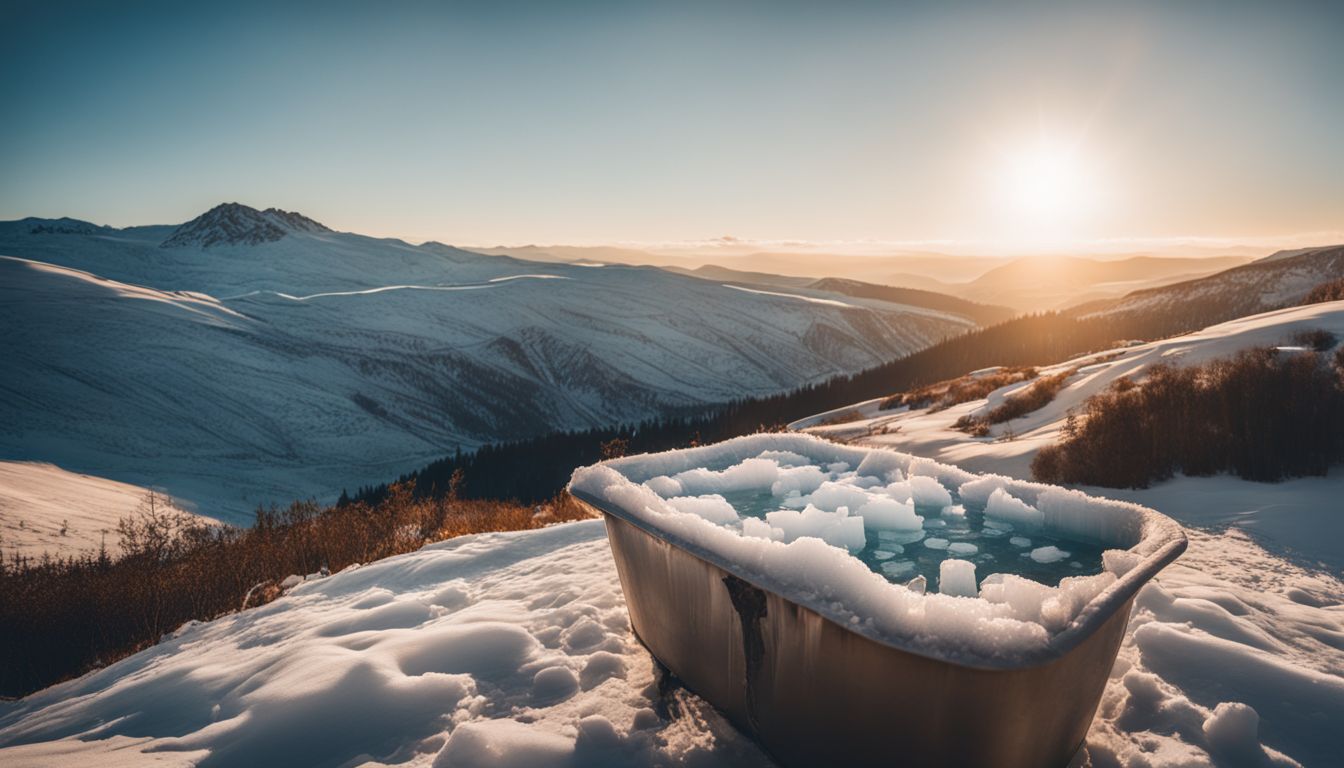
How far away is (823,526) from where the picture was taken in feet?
9.28

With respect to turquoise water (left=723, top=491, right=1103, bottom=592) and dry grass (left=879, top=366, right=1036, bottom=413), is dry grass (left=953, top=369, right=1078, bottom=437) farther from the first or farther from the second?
turquoise water (left=723, top=491, right=1103, bottom=592)

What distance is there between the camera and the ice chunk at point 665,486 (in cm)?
355

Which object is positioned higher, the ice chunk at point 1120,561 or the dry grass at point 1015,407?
the ice chunk at point 1120,561

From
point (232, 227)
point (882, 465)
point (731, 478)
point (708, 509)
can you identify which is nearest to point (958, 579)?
point (708, 509)

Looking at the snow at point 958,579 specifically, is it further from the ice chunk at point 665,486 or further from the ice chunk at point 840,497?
the ice chunk at point 665,486

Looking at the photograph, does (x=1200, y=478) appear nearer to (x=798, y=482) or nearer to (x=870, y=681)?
(x=798, y=482)

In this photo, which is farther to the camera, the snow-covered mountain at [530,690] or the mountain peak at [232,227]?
the mountain peak at [232,227]

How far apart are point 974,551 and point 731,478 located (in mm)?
1503

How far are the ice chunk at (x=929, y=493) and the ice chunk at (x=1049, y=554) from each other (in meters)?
0.61

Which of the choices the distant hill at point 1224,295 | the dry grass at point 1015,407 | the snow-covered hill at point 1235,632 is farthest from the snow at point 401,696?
the distant hill at point 1224,295

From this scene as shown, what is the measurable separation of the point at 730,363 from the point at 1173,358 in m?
83.0

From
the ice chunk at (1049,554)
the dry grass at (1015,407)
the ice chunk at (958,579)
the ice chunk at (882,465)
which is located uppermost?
the ice chunk at (882,465)

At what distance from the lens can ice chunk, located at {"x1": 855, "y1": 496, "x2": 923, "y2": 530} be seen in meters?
2.98

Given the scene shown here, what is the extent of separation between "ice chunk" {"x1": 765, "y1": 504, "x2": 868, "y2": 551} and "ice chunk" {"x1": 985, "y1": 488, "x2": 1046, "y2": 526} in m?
0.75
